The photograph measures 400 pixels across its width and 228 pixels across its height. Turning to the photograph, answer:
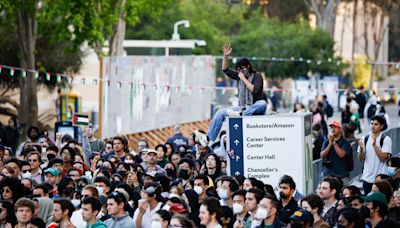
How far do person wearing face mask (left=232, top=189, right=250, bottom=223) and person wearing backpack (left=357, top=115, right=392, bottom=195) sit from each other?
3954 mm

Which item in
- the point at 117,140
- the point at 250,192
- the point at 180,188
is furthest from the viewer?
the point at 117,140

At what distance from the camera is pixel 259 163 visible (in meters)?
17.7

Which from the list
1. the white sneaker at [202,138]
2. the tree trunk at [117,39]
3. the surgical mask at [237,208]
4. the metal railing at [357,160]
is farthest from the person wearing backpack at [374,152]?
the tree trunk at [117,39]

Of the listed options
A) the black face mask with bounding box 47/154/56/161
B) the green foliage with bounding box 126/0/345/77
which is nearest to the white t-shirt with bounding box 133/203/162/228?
the black face mask with bounding box 47/154/56/161

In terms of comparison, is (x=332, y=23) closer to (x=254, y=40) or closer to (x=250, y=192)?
(x=254, y=40)

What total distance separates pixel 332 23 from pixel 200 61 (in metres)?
33.2

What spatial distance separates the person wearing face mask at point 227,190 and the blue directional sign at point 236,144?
2038mm

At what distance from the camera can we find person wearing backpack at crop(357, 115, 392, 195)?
59.9ft

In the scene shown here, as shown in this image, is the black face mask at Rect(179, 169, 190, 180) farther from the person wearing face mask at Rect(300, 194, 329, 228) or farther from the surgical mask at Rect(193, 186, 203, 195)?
the person wearing face mask at Rect(300, 194, 329, 228)

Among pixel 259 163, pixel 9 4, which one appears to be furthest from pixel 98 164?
pixel 9 4

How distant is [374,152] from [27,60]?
2114cm

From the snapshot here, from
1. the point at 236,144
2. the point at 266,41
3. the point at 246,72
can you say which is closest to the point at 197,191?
the point at 236,144

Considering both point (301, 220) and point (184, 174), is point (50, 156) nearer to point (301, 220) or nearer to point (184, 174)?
point (184, 174)

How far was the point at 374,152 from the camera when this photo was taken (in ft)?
60.3
